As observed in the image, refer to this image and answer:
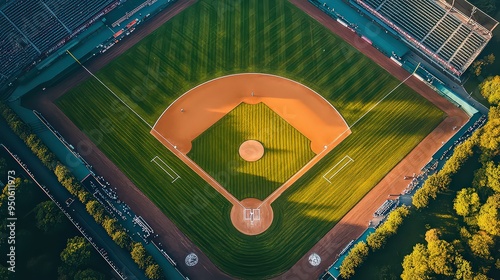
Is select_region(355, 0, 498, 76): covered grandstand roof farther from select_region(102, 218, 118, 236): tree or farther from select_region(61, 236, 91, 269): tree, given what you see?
select_region(61, 236, 91, 269): tree

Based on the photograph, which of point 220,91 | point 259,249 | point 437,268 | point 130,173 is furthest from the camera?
point 220,91

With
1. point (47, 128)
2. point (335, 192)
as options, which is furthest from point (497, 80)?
point (47, 128)

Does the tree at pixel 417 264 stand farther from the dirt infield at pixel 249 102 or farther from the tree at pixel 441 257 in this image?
the dirt infield at pixel 249 102

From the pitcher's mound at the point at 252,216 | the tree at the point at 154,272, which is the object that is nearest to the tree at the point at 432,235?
the pitcher's mound at the point at 252,216

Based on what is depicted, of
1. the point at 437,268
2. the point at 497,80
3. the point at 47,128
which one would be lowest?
the point at 437,268

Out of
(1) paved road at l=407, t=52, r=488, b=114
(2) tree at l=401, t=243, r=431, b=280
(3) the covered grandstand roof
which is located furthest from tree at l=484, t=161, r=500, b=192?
(3) the covered grandstand roof

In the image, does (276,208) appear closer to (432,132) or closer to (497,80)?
(432,132)
